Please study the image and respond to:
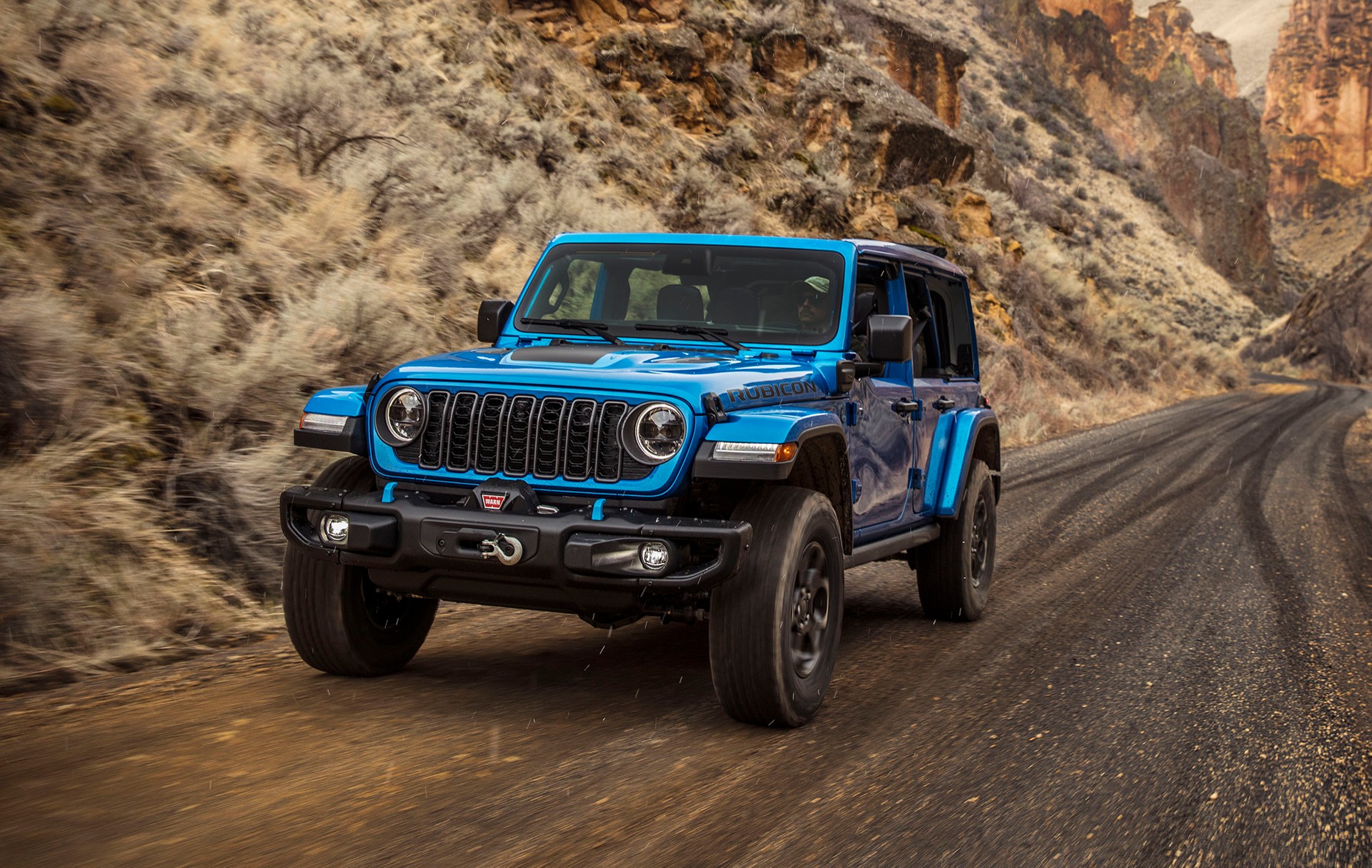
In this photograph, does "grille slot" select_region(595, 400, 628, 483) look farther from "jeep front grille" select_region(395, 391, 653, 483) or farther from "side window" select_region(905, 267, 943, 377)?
"side window" select_region(905, 267, 943, 377)

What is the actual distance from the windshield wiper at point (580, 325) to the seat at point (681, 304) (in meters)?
0.28

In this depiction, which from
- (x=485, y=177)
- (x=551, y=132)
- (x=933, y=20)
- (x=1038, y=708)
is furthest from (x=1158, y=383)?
(x=933, y=20)

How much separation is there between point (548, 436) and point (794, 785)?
1.53 m

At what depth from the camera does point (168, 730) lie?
4.27 m

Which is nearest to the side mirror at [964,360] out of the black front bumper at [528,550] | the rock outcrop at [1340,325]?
the black front bumper at [528,550]

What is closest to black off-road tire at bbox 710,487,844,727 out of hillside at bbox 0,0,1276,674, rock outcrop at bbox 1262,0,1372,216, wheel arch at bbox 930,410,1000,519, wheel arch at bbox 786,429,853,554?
wheel arch at bbox 786,429,853,554

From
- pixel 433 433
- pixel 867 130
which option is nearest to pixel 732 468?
pixel 433 433

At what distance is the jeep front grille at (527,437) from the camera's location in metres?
4.37

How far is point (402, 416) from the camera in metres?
4.71

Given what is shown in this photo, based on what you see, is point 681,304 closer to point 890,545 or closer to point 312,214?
point 890,545

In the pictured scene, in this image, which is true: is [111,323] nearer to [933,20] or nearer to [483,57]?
[483,57]

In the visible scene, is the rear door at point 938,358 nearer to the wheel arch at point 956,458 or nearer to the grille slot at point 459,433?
the wheel arch at point 956,458

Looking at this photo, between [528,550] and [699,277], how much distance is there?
6.83 feet

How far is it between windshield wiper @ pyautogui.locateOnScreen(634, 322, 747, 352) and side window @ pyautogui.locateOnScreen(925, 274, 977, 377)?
6.26 ft
